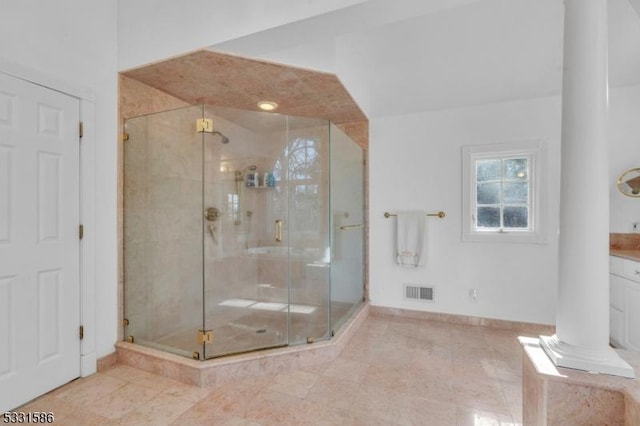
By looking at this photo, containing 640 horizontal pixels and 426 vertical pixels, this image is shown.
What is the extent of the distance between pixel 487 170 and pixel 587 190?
6.71 feet

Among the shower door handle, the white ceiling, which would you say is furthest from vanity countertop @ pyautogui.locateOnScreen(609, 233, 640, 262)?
the shower door handle

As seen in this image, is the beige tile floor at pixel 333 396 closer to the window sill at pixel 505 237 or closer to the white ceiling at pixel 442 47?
the window sill at pixel 505 237

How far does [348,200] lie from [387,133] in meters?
0.96

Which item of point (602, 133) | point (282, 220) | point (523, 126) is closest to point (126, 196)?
point (282, 220)

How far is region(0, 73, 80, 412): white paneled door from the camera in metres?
1.66

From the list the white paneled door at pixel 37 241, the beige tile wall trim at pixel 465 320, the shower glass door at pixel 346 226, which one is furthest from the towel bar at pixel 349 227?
the white paneled door at pixel 37 241

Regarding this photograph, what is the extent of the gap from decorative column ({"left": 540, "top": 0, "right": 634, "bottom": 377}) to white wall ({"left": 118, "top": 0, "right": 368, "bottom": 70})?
102 centimetres

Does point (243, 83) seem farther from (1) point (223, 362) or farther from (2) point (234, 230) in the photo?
(1) point (223, 362)

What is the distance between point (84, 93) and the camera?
79.3 inches

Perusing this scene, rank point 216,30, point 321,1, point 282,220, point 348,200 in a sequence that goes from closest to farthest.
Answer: point 321,1 < point 216,30 < point 282,220 < point 348,200

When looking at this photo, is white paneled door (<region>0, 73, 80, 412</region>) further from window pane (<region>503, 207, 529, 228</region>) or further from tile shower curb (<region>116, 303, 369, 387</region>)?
window pane (<region>503, 207, 529, 228</region>)

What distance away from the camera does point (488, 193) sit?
122 inches

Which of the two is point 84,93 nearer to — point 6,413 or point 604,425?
point 6,413

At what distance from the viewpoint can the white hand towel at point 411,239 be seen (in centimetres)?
322
